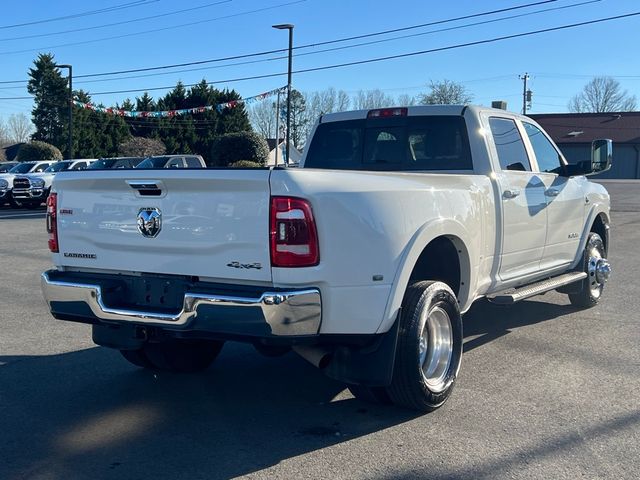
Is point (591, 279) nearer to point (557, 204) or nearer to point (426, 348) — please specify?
point (557, 204)

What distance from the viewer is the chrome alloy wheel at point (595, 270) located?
822 centimetres

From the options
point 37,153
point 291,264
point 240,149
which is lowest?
point 291,264

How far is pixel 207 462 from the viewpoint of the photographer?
4.23 meters

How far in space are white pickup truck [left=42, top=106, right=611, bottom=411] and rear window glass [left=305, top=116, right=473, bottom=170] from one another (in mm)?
403

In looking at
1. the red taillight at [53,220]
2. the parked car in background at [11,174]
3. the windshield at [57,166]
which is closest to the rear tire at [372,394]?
the red taillight at [53,220]

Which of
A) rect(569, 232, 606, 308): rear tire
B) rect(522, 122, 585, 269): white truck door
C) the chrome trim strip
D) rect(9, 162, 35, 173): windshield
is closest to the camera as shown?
the chrome trim strip

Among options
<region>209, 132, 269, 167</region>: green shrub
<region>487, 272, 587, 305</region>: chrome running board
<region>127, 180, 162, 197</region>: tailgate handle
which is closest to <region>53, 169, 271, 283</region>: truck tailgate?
<region>127, 180, 162, 197</region>: tailgate handle

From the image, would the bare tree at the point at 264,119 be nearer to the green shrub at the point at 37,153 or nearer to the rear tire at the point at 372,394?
the green shrub at the point at 37,153

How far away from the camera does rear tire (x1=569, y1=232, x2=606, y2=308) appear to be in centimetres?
817

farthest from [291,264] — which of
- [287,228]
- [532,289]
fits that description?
[532,289]

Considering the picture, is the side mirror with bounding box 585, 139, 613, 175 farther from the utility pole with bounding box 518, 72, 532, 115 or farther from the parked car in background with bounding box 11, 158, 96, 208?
the utility pole with bounding box 518, 72, 532, 115

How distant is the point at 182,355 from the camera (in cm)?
589

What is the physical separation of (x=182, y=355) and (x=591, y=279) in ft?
15.7

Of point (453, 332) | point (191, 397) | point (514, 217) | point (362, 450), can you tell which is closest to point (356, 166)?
point (514, 217)
